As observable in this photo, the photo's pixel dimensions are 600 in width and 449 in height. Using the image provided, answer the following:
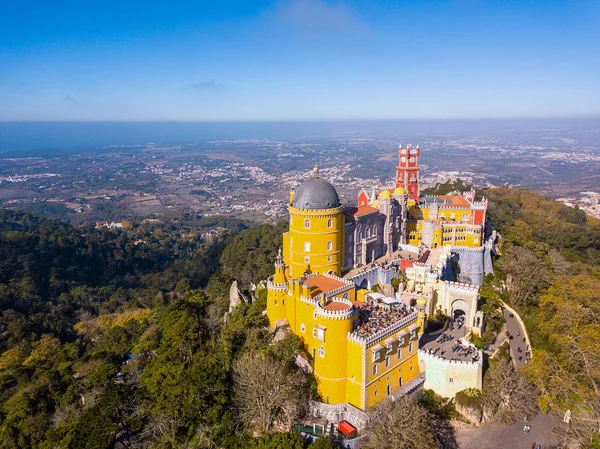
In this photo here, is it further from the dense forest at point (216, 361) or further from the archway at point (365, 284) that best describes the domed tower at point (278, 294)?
the archway at point (365, 284)

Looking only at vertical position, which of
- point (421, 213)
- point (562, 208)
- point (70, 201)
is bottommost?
point (70, 201)

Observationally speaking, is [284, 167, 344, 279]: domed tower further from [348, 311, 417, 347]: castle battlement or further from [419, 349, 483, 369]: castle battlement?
[419, 349, 483, 369]: castle battlement

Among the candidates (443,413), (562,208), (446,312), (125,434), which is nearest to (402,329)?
(443,413)

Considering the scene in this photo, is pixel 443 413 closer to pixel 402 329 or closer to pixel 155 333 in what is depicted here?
pixel 402 329

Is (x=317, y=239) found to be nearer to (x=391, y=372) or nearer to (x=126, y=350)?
(x=391, y=372)

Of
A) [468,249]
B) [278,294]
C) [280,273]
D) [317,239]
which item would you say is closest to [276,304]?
[278,294]

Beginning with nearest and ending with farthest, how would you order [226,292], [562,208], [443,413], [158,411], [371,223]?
[158,411] → [443,413] → [371,223] → [226,292] → [562,208]

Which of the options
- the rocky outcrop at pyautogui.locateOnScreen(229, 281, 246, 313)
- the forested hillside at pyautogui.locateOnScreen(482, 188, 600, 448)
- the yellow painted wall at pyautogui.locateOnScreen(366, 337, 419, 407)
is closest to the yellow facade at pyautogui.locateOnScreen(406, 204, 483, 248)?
the forested hillside at pyautogui.locateOnScreen(482, 188, 600, 448)
